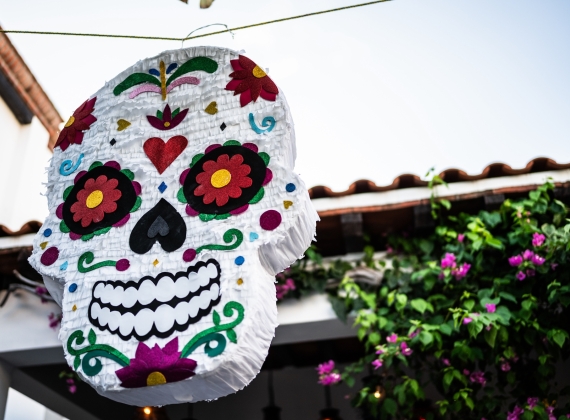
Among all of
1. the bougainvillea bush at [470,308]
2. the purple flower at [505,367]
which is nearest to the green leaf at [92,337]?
the bougainvillea bush at [470,308]

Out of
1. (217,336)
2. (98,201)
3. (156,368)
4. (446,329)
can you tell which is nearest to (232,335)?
(217,336)

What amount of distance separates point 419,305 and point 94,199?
Answer: 2170mm

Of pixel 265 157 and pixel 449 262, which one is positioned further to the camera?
pixel 449 262

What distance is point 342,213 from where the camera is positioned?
430 cm

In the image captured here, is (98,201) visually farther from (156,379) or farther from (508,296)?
(508,296)

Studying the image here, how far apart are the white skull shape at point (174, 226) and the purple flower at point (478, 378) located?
1998 millimetres

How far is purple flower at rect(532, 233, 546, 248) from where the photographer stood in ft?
12.9

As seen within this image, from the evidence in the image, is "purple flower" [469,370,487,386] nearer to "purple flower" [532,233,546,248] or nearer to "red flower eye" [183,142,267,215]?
"purple flower" [532,233,546,248]

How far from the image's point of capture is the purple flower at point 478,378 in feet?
12.8

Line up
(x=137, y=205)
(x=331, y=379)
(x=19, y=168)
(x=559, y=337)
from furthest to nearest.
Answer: (x=19, y=168)
(x=331, y=379)
(x=559, y=337)
(x=137, y=205)

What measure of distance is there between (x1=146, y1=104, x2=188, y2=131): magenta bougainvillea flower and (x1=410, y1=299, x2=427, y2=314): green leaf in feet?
6.55

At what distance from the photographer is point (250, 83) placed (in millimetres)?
2688

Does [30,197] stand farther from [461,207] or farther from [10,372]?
[461,207]

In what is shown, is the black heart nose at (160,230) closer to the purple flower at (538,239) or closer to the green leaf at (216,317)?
the green leaf at (216,317)
